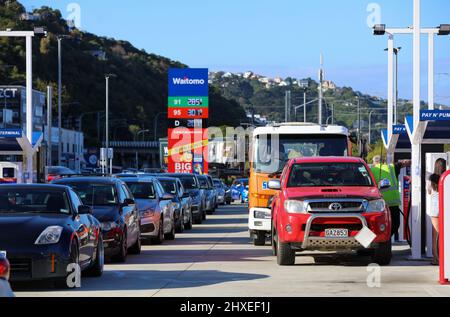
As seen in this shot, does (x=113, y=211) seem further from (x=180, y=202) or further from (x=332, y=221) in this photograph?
(x=180, y=202)

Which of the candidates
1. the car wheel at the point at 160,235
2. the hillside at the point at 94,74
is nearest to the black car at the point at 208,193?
the car wheel at the point at 160,235

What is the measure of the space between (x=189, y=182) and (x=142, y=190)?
13922 millimetres

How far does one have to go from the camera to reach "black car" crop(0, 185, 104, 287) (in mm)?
14000

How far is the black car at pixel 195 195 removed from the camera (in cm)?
3612

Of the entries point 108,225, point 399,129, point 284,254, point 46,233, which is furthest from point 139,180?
point 46,233

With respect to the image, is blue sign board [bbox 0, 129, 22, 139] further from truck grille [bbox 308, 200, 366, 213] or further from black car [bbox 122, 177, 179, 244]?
truck grille [bbox 308, 200, 366, 213]

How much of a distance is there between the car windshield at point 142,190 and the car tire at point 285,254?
7221mm

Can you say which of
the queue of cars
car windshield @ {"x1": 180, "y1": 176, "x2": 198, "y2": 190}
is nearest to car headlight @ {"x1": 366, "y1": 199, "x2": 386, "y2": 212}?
the queue of cars

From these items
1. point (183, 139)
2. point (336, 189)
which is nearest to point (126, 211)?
point (336, 189)

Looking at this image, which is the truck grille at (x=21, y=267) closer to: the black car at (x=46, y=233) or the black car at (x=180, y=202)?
the black car at (x=46, y=233)

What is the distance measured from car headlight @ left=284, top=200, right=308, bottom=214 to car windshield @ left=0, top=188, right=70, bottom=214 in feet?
13.4

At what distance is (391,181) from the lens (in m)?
21.5

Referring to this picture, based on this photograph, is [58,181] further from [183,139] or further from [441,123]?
[183,139]

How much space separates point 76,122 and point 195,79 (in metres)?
67.8
